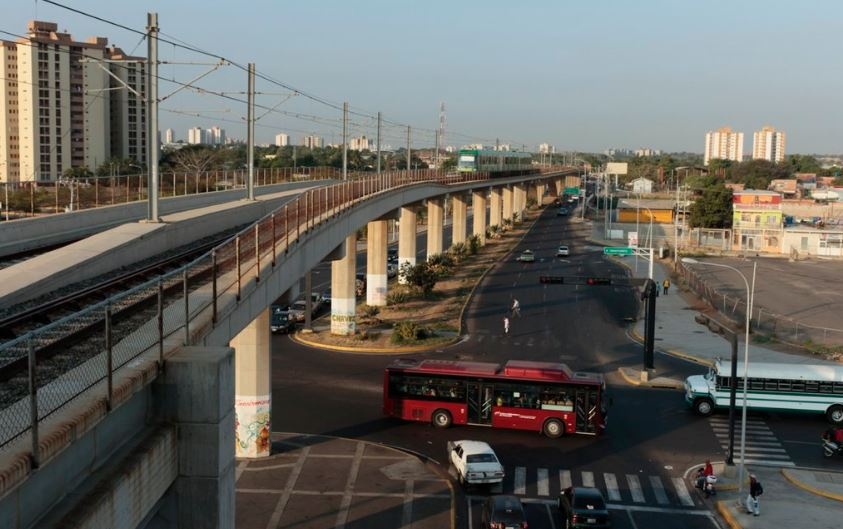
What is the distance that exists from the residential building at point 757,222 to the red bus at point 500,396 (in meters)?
60.8

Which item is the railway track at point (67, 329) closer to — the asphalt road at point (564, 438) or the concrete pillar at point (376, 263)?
the asphalt road at point (564, 438)

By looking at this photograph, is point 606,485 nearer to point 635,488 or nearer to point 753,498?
point 635,488

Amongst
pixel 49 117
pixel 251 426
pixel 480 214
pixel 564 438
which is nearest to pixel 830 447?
pixel 564 438

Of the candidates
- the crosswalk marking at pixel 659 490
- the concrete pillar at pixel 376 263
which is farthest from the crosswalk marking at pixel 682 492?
the concrete pillar at pixel 376 263

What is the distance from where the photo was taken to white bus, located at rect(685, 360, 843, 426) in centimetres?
2612

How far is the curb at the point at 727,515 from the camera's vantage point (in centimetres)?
1828

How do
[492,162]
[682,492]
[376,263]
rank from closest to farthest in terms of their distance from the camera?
[682,492] < [376,263] < [492,162]

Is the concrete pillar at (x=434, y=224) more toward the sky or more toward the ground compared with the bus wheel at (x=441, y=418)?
more toward the sky

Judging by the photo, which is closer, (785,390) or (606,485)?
(606,485)

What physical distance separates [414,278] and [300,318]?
8862 mm

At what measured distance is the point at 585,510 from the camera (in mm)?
17344

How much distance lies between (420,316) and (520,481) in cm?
2235

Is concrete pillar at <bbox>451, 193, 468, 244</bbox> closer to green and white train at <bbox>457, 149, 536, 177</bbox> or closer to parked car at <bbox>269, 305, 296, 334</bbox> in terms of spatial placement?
green and white train at <bbox>457, 149, 536, 177</bbox>

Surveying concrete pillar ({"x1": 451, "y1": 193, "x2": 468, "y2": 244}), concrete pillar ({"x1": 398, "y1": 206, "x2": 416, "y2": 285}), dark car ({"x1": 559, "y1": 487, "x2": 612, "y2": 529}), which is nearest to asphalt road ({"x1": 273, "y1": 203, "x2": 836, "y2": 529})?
dark car ({"x1": 559, "y1": 487, "x2": 612, "y2": 529})
